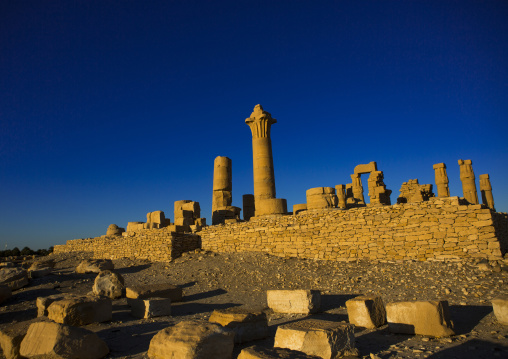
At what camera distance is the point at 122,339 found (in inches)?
245

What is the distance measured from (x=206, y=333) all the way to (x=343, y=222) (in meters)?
9.54

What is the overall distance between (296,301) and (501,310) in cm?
393

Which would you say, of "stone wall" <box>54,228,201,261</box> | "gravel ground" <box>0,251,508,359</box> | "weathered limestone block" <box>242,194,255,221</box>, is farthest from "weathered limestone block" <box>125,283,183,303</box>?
"weathered limestone block" <box>242,194,255,221</box>

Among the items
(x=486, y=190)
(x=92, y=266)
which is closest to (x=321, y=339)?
(x=92, y=266)

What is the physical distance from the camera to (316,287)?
10.5 meters

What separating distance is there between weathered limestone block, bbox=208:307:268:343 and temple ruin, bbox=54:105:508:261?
7532mm

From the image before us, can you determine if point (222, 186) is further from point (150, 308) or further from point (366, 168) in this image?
point (150, 308)

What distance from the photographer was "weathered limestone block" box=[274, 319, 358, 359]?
4.67m

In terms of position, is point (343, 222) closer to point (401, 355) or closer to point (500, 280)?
point (500, 280)

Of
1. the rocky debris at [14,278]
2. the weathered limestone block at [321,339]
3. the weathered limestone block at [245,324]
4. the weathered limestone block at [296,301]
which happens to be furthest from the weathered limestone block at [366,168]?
the rocky debris at [14,278]

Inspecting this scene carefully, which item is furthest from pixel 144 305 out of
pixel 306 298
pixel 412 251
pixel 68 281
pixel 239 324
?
pixel 412 251

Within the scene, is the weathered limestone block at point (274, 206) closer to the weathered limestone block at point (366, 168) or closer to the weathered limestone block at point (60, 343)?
the weathered limestone block at point (366, 168)

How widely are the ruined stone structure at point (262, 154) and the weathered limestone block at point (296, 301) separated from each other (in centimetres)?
1182

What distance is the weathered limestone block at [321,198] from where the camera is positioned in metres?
15.9
